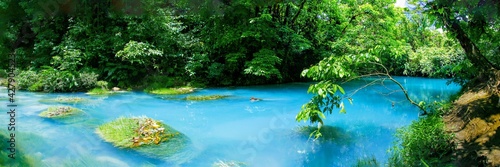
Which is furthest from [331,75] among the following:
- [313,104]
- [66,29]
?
[66,29]

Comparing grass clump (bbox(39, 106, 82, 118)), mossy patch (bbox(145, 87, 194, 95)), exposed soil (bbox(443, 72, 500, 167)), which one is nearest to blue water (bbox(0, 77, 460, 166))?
grass clump (bbox(39, 106, 82, 118))

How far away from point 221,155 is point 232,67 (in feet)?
40.2

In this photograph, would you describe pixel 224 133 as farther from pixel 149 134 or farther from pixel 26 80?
pixel 26 80

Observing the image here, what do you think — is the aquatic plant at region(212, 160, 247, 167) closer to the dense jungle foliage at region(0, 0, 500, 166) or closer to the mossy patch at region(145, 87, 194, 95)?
the mossy patch at region(145, 87, 194, 95)

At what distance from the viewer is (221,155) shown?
5762 mm

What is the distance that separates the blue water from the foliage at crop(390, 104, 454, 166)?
2.28 ft

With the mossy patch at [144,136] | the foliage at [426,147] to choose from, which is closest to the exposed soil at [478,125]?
the foliage at [426,147]

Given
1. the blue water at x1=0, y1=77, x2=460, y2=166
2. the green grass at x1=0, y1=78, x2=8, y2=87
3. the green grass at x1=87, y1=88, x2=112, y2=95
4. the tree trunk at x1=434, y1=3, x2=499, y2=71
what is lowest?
the blue water at x1=0, y1=77, x2=460, y2=166

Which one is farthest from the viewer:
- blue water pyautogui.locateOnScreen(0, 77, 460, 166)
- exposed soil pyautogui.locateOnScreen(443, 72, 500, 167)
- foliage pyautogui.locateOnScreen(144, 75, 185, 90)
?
foliage pyautogui.locateOnScreen(144, 75, 185, 90)

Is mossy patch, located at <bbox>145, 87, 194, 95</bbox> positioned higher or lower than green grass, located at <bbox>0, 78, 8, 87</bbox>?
lower

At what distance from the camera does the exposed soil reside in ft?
12.3

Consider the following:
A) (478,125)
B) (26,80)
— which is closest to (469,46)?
(478,125)

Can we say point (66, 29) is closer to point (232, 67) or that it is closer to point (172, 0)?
point (172, 0)

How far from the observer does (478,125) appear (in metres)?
4.47
